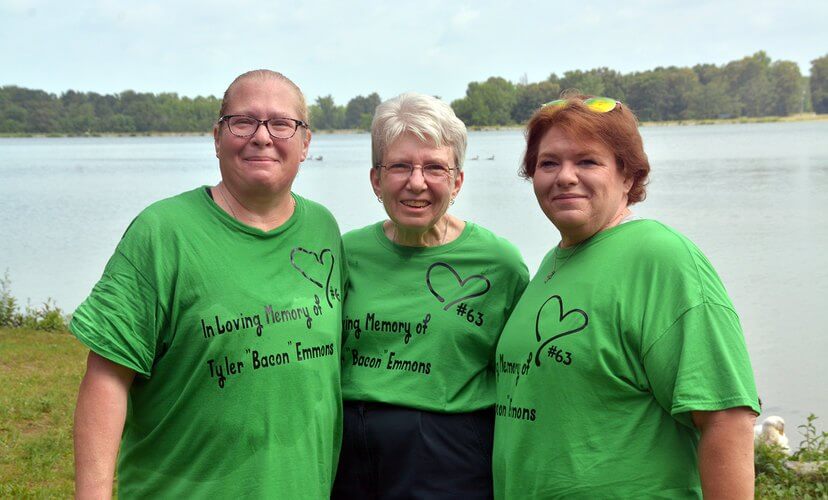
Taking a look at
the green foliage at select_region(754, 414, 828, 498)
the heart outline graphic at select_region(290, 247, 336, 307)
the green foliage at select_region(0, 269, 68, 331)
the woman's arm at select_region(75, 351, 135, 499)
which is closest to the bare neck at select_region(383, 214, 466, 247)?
the heart outline graphic at select_region(290, 247, 336, 307)

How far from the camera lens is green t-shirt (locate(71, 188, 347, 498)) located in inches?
109

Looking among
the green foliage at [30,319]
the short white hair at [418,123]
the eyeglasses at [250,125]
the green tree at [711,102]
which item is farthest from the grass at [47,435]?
the green tree at [711,102]

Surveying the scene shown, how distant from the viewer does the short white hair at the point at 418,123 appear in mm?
3295

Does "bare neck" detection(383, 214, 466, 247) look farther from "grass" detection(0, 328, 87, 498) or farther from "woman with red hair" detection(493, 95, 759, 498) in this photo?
"grass" detection(0, 328, 87, 498)

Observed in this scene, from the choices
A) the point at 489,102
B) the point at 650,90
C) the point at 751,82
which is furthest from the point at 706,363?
the point at 751,82

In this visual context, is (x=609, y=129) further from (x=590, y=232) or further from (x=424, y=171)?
(x=424, y=171)

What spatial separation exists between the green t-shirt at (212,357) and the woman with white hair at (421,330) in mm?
283

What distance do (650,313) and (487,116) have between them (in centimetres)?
5238

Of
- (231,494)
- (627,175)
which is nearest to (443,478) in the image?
(231,494)

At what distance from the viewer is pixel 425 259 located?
11.2 ft

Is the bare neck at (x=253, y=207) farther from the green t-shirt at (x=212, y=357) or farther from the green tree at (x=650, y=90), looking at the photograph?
the green tree at (x=650, y=90)

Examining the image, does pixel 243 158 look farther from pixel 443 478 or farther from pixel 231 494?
pixel 443 478

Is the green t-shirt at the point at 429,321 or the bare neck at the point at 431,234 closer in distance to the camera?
the green t-shirt at the point at 429,321

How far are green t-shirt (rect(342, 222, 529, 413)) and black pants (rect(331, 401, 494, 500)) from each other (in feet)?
0.18
